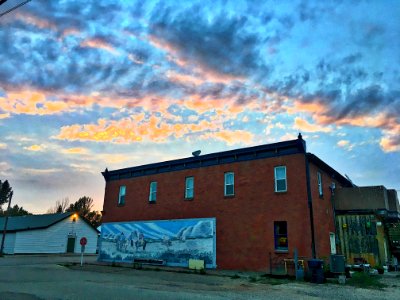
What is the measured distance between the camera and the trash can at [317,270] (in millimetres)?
17602

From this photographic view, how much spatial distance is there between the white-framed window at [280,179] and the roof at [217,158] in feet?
3.15

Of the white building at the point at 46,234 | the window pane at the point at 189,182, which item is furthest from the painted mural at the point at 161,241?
the white building at the point at 46,234

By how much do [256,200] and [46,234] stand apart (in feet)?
116

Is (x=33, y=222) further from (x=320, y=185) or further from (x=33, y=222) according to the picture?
(x=320, y=185)

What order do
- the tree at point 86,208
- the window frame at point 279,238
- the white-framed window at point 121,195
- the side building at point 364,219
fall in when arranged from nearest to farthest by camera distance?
the window frame at point 279,238 < the side building at point 364,219 < the white-framed window at point 121,195 < the tree at point 86,208

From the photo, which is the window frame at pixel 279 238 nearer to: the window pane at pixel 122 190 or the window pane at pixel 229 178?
the window pane at pixel 229 178

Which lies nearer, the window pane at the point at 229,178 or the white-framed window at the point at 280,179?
the white-framed window at the point at 280,179

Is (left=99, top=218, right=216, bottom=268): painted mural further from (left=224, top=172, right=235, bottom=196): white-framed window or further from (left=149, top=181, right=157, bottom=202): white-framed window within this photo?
(left=224, top=172, right=235, bottom=196): white-framed window

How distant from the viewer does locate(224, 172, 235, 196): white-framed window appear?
2477cm

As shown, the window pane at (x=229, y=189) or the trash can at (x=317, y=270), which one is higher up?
the window pane at (x=229, y=189)

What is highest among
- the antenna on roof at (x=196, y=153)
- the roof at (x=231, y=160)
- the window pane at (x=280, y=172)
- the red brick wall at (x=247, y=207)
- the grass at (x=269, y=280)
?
the antenna on roof at (x=196, y=153)

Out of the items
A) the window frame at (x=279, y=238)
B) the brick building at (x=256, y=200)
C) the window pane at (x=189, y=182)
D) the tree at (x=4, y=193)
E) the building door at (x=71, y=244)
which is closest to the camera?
the window frame at (x=279, y=238)

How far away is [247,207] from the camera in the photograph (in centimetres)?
2358

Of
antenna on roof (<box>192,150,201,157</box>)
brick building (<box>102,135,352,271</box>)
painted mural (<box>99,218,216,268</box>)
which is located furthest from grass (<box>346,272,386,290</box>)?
antenna on roof (<box>192,150,201,157</box>)
